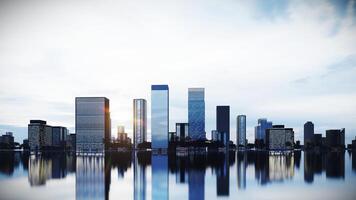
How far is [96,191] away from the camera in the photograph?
60.8m

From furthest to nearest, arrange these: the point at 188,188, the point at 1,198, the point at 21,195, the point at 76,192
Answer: the point at 188,188, the point at 76,192, the point at 21,195, the point at 1,198

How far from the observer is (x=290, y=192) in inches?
2366

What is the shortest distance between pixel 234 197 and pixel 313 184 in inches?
912

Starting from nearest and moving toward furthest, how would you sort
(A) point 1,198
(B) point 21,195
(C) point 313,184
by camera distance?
1. (A) point 1,198
2. (B) point 21,195
3. (C) point 313,184

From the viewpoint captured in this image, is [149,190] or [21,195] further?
[149,190]

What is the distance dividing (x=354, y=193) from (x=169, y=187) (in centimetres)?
3078

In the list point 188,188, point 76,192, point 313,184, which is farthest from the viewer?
point 313,184

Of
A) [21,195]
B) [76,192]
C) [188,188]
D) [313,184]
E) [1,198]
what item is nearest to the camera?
[1,198]

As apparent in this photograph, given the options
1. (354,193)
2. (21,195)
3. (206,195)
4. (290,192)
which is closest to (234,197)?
(206,195)

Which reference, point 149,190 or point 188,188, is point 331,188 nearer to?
point 188,188

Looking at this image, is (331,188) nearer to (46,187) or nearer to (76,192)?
(76,192)

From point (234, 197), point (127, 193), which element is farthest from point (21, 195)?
point (234, 197)

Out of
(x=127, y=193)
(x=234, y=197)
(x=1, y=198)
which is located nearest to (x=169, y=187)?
(x=127, y=193)

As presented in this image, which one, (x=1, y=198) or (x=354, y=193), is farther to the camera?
(x=354, y=193)
